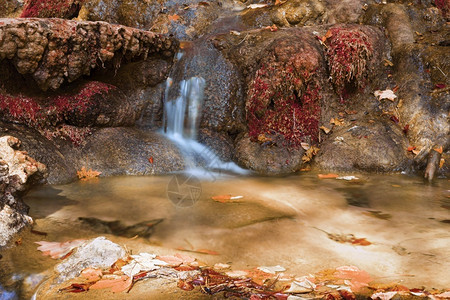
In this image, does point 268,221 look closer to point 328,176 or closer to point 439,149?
point 328,176

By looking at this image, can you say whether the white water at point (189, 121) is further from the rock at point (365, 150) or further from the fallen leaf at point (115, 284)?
the fallen leaf at point (115, 284)

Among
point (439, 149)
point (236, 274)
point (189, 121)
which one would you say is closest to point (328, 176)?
point (439, 149)

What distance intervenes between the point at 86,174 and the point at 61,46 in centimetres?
193

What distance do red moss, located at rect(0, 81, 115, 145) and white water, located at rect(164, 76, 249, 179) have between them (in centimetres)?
157

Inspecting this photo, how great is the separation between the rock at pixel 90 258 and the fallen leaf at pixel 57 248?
0.20m

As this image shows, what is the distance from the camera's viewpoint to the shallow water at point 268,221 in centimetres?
275

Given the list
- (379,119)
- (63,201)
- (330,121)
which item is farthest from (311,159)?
(63,201)

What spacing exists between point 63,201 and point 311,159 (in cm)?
413

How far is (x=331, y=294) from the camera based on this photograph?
2.12 m

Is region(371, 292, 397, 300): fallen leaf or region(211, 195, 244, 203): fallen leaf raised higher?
region(371, 292, 397, 300): fallen leaf

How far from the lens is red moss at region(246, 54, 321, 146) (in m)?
6.67

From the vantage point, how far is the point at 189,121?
7270 mm

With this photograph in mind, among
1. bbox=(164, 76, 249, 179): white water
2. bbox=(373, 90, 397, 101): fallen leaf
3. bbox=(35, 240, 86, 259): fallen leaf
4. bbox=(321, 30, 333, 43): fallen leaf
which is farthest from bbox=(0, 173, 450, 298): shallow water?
bbox=(321, 30, 333, 43): fallen leaf

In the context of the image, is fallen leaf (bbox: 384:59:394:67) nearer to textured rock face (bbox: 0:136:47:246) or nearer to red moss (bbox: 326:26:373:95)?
red moss (bbox: 326:26:373:95)
